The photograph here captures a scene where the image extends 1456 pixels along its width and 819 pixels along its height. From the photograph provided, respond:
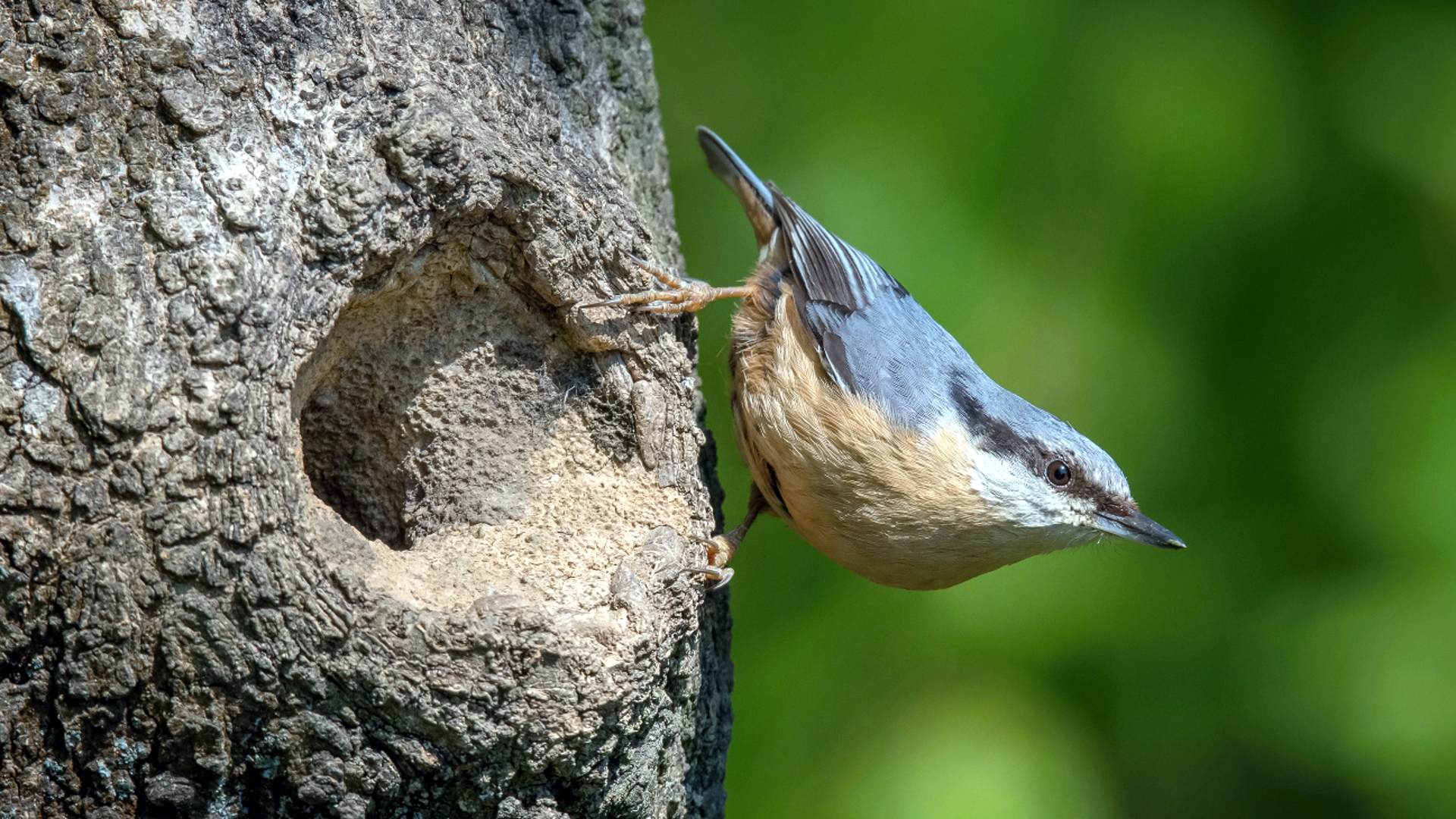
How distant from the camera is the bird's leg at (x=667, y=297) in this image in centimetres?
220

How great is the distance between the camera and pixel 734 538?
2533 mm

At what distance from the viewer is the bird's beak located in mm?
2590

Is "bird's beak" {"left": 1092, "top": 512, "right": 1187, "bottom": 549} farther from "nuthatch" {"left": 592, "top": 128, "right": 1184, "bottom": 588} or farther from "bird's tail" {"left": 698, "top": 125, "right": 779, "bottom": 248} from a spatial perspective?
"bird's tail" {"left": 698, "top": 125, "right": 779, "bottom": 248}

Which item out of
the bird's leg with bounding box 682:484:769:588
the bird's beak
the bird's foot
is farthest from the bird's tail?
the bird's beak

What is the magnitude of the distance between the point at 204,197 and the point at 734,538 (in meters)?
1.39

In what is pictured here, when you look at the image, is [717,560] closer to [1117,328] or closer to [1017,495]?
[1017,495]

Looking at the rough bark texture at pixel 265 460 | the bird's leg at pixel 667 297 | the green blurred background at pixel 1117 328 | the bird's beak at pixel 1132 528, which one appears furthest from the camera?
the green blurred background at pixel 1117 328

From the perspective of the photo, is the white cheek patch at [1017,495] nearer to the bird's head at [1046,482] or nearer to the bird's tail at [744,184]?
the bird's head at [1046,482]

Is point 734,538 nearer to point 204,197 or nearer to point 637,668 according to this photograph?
point 637,668

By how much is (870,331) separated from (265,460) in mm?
1573

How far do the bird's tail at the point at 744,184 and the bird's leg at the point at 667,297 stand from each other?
77cm

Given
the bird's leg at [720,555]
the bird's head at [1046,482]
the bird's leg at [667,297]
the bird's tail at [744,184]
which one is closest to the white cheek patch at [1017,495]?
the bird's head at [1046,482]

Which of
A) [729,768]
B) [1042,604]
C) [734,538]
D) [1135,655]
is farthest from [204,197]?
[1135,655]

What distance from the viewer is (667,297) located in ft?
7.39
